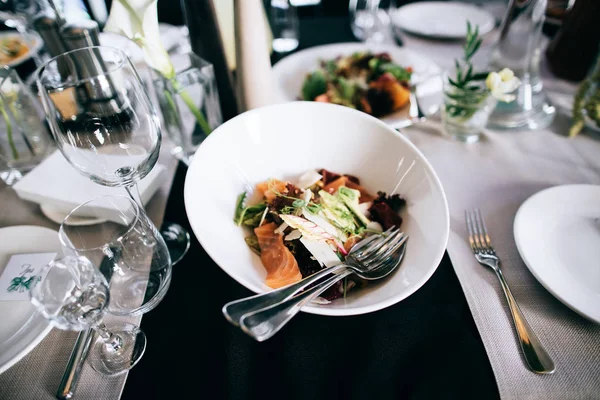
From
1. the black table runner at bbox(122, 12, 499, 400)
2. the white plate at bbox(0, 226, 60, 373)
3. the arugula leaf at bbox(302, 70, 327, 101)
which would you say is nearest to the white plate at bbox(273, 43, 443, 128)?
the arugula leaf at bbox(302, 70, 327, 101)

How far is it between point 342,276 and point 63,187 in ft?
2.09

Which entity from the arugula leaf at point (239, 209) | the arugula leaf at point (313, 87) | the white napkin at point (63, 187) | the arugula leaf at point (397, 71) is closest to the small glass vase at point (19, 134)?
the white napkin at point (63, 187)

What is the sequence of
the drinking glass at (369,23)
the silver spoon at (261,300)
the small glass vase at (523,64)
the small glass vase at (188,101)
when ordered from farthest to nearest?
the drinking glass at (369,23), the small glass vase at (523,64), the small glass vase at (188,101), the silver spoon at (261,300)

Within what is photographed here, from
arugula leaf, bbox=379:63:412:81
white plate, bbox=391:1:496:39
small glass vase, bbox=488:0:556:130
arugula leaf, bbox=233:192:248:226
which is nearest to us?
arugula leaf, bbox=233:192:248:226

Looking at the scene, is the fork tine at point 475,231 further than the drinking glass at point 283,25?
No

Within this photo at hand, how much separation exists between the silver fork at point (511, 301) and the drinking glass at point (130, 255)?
600 mm

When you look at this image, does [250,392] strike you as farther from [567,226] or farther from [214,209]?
[567,226]

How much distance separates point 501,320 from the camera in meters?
0.60

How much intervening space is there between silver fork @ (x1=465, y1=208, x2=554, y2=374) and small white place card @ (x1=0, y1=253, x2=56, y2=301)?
828 millimetres

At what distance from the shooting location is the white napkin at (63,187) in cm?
75

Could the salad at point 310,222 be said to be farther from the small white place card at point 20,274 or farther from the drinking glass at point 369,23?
the drinking glass at point 369,23

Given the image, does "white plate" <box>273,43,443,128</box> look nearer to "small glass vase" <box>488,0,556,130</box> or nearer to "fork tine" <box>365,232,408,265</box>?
"small glass vase" <box>488,0,556,130</box>

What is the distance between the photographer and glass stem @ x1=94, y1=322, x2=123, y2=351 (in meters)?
0.57

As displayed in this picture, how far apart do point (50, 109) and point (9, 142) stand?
50 centimetres
